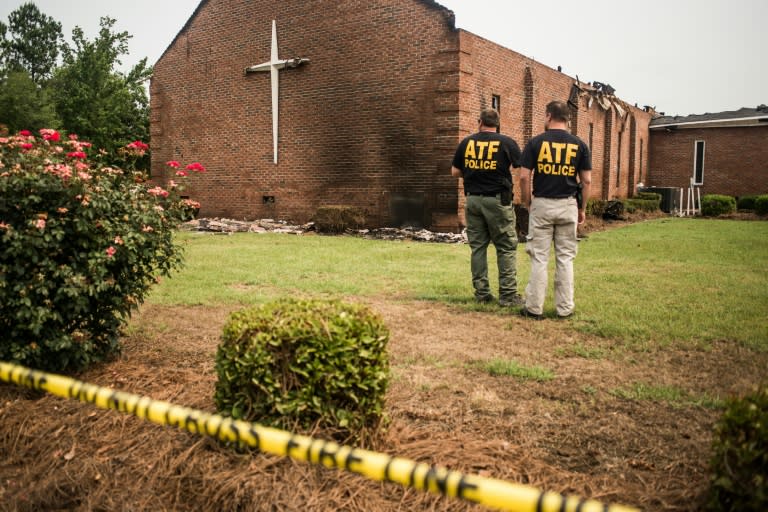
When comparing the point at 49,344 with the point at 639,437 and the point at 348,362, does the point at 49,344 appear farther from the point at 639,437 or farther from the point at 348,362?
the point at 639,437

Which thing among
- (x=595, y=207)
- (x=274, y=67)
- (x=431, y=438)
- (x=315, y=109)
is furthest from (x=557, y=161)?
(x=595, y=207)

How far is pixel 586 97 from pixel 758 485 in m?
25.8

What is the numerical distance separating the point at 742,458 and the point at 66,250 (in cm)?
416

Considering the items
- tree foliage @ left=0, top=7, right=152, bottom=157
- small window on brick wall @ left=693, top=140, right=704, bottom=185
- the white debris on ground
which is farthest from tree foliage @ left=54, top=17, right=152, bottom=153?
small window on brick wall @ left=693, top=140, right=704, bottom=185

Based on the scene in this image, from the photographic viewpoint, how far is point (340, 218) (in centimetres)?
1738

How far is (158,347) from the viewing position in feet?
17.7

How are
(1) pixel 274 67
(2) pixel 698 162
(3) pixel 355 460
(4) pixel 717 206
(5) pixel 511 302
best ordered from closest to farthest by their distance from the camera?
(3) pixel 355 460
(5) pixel 511 302
(1) pixel 274 67
(4) pixel 717 206
(2) pixel 698 162

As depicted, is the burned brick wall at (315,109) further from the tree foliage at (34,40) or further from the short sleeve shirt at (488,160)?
the tree foliage at (34,40)

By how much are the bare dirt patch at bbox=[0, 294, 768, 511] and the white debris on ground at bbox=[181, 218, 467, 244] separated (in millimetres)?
10607

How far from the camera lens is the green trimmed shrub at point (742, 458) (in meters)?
2.09

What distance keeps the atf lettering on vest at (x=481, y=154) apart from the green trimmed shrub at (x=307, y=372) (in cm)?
442

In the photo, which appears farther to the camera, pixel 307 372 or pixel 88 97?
pixel 88 97

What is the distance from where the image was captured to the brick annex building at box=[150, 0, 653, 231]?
1634cm

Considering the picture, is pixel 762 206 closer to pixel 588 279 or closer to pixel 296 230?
pixel 296 230
